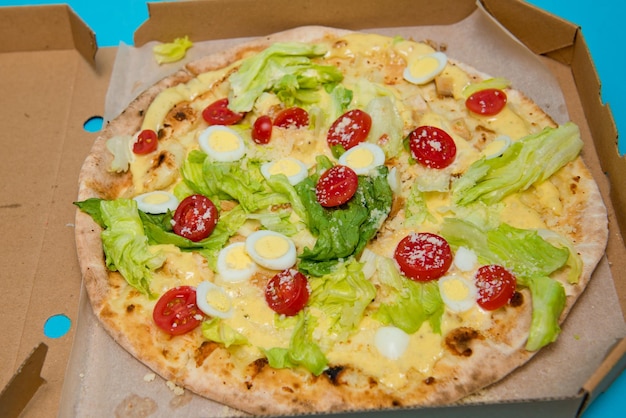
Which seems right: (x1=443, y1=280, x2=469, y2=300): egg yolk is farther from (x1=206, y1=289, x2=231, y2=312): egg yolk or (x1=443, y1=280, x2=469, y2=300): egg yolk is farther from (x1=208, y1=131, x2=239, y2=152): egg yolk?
(x1=208, y1=131, x2=239, y2=152): egg yolk

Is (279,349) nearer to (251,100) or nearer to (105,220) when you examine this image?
(105,220)

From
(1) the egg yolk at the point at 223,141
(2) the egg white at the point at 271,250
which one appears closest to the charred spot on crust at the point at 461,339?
(2) the egg white at the point at 271,250

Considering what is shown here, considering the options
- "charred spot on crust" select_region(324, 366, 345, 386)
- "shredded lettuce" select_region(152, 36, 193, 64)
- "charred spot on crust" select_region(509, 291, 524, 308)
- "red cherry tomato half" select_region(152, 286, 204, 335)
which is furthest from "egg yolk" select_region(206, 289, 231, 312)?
"shredded lettuce" select_region(152, 36, 193, 64)

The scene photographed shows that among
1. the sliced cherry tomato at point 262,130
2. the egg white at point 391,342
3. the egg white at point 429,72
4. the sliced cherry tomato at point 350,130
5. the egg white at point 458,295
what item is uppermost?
the egg white at point 429,72

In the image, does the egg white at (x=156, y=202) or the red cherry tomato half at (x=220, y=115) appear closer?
the egg white at (x=156, y=202)

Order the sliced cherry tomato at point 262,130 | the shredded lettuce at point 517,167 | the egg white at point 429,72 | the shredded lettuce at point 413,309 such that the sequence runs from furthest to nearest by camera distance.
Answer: the egg white at point 429,72, the sliced cherry tomato at point 262,130, the shredded lettuce at point 517,167, the shredded lettuce at point 413,309

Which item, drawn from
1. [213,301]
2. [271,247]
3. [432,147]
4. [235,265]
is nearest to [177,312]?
[213,301]

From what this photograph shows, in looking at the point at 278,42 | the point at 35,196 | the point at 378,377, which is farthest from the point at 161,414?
the point at 278,42

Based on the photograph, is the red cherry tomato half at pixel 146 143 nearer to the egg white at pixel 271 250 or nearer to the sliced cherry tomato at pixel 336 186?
the egg white at pixel 271 250

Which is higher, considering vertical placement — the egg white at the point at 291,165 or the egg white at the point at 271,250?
the egg white at the point at 291,165
